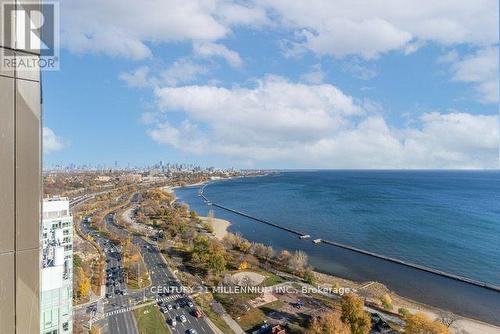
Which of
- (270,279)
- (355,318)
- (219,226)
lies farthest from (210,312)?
(219,226)

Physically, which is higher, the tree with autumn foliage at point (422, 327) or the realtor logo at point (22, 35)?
the realtor logo at point (22, 35)

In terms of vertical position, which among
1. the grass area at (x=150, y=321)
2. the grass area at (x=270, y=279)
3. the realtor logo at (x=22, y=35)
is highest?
the realtor logo at (x=22, y=35)

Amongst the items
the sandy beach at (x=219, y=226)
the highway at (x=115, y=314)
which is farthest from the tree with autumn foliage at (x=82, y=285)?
the sandy beach at (x=219, y=226)

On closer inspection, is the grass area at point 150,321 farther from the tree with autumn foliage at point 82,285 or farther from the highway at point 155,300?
the tree with autumn foliage at point 82,285

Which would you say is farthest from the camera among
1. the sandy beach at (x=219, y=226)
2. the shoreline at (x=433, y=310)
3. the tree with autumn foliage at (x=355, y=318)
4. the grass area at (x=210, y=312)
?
the sandy beach at (x=219, y=226)

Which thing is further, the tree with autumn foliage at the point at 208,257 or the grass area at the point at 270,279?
the tree with autumn foliage at the point at 208,257

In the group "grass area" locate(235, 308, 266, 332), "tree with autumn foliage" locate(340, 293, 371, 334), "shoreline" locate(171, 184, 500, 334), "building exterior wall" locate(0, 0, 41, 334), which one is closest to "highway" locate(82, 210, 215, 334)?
"grass area" locate(235, 308, 266, 332)

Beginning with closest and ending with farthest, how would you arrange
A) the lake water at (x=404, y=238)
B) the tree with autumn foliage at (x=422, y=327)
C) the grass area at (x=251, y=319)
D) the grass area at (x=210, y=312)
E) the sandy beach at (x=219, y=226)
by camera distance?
the tree with autumn foliage at (x=422, y=327) < the grass area at (x=210, y=312) < the grass area at (x=251, y=319) < the lake water at (x=404, y=238) < the sandy beach at (x=219, y=226)

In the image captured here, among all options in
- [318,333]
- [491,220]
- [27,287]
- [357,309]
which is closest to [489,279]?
[357,309]
